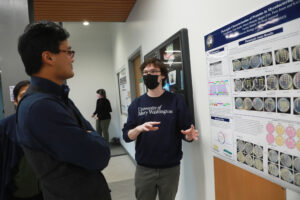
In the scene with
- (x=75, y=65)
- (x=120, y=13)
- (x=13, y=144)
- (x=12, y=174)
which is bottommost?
(x=12, y=174)

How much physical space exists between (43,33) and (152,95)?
3.29 ft

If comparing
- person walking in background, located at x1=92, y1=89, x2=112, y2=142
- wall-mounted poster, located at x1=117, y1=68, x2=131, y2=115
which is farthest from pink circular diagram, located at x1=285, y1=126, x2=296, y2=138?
person walking in background, located at x1=92, y1=89, x2=112, y2=142

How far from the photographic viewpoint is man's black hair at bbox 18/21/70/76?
33.4 inches

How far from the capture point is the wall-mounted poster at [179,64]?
5.65 ft

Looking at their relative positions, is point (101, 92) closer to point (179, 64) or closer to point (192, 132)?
point (179, 64)

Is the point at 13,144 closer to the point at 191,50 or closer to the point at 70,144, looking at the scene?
the point at 70,144

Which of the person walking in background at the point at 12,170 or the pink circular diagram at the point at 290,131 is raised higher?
the pink circular diagram at the point at 290,131

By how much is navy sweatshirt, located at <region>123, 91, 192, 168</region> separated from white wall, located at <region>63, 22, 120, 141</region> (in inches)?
176

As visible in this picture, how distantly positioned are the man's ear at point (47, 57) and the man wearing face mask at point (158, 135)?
83 cm

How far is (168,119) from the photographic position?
1627mm

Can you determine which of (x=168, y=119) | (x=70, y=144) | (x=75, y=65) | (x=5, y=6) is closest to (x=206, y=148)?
(x=168, y=119)

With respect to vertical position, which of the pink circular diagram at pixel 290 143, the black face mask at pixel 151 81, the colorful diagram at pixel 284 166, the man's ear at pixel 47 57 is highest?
the man's ear at pixel 47 57

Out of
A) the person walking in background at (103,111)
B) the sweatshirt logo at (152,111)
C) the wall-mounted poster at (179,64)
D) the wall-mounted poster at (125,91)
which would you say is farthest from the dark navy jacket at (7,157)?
the person walking in background at (103,111)

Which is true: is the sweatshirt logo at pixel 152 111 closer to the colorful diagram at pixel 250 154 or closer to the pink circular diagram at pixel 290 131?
the colorful diagram at pixel 250 154
